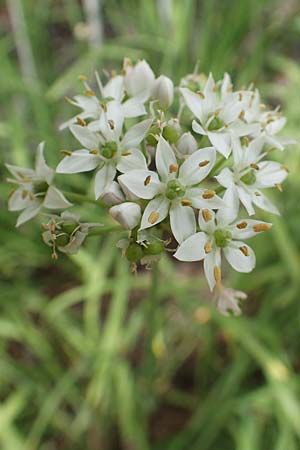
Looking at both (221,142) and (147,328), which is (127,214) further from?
(147,328)

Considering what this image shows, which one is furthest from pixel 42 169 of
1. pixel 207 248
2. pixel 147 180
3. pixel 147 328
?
pixel 147 328

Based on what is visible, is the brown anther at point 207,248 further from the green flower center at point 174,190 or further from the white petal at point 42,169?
→ the white petal at point 42,169

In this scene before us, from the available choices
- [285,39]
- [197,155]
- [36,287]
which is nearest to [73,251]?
[197,155]

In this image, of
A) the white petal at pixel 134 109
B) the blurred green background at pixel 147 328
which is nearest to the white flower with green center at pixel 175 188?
the white petal at pixel 134 109

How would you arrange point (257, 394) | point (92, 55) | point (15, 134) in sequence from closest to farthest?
1. point (257, 394)
2. point (15, 134)
3. point (92, 55)

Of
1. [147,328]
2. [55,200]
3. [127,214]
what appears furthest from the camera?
[147,328]

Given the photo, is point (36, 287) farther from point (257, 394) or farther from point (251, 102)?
point (251, 102)
